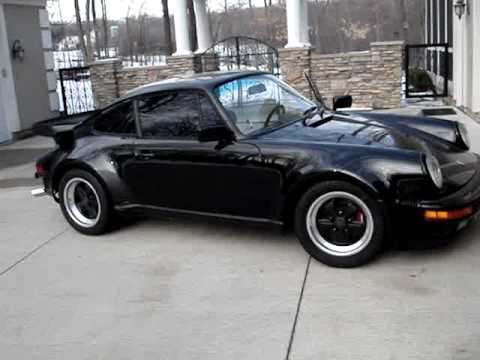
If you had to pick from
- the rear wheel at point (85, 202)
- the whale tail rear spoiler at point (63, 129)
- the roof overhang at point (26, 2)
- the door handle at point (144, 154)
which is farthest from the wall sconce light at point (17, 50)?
the door handle at point (144, 154)

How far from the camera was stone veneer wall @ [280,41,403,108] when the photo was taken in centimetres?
1348

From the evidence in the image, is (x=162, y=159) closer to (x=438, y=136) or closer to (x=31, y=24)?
(x=438, y=136)

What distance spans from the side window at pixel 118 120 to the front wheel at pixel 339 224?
1857mm

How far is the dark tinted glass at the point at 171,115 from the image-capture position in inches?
197

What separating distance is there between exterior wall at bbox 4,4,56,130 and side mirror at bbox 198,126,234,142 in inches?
381

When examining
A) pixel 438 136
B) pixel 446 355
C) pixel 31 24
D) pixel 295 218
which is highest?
pixel 31 24

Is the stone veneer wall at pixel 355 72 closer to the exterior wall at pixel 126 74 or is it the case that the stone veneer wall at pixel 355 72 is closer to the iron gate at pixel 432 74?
the iron gate at pixel 432 74

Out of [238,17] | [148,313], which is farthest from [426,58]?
[148,313]

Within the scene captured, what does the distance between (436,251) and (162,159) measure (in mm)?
2317

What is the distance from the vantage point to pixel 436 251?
4.50m

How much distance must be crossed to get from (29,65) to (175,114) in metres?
9.77

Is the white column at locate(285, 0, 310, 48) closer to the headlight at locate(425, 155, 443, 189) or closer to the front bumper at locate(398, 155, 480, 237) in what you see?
the headlight at locate(425, 155, 443, 189)

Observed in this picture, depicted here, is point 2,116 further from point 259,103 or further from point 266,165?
point 266,165

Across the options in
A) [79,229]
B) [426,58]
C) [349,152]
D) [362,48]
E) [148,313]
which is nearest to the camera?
[148,313]
